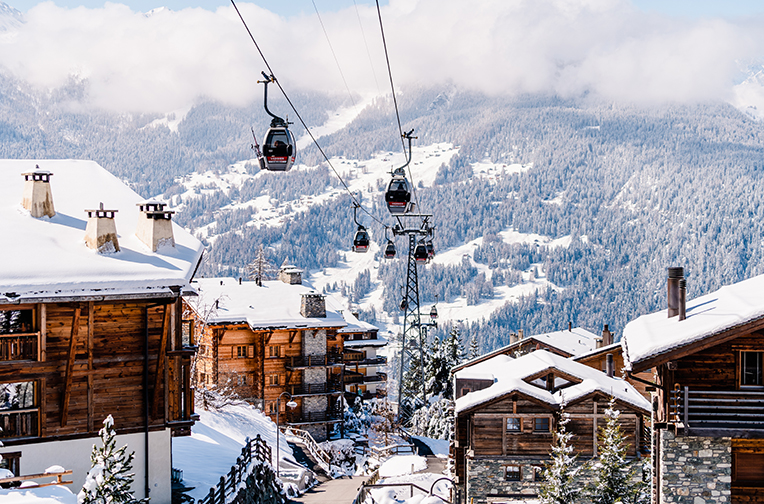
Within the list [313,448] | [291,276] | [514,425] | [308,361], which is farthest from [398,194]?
[291,276]

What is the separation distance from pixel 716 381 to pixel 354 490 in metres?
19.6

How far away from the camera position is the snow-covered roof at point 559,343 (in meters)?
54.2

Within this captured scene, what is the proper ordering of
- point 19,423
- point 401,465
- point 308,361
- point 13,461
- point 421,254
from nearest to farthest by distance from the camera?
point 13,461
point 19,423
point 421,254
point 401,465
point 308,361

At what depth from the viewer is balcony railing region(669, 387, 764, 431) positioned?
1912 centimetres

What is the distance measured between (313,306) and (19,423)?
1201 inches

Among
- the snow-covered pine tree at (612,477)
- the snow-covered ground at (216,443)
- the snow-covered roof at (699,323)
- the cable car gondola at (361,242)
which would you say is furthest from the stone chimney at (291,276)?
the snow-covered pine tree at (612,477)

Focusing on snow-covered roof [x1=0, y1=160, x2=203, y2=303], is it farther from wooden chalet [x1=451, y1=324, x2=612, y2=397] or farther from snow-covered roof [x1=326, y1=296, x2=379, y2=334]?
snow-covered roof [x1=326, y1=296, x2=379, y2=334]

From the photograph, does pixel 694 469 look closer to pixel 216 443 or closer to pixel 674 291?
pixel 674 291

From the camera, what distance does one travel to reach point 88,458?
18484 millimetres

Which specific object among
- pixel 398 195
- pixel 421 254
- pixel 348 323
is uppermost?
pixel 398 195

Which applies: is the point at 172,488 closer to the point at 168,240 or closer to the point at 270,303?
the point at 168,240

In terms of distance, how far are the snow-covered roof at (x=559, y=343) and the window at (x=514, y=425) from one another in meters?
18.5

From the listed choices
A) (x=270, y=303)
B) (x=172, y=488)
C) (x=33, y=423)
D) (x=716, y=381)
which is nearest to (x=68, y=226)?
(x=33, y=423)

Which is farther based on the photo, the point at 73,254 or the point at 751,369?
the point at 751,369
